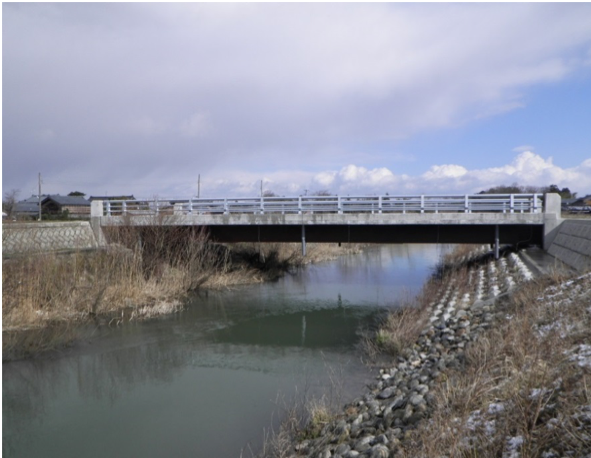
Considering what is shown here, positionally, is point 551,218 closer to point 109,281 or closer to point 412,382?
point 412,382

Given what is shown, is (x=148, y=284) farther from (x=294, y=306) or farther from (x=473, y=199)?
(x=473, y=199)

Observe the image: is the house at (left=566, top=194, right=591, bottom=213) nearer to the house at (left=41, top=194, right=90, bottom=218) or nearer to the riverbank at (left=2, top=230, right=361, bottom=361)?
the riverbank at (left=2, top=230, right=361, bottom=361)

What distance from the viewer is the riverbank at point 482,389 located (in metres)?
5.54

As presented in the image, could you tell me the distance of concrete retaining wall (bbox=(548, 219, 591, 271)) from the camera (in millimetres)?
15070

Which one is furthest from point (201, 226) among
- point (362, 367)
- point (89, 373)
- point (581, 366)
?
point (581, 366)

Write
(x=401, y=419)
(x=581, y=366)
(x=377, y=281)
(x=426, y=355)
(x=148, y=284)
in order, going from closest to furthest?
(x=581, y=366), (x=401, y=419), (x=426, y=355), (x=148, y=284), (x=377, y=281)

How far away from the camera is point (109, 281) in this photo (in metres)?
19.2

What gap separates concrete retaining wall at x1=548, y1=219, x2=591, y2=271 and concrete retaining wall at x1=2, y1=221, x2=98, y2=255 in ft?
55.3

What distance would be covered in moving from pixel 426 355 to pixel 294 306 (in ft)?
34.6

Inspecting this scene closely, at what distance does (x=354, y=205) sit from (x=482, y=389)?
16.6 meters

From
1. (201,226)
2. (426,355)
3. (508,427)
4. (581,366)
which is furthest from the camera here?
(201,226)

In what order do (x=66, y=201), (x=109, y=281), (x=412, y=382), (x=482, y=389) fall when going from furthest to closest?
1. (x=66, y=201)
2. (x=109, y=281)
3. (x=412, y=382)
4. (x=482, y=389)

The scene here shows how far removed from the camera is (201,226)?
24859 millimetres

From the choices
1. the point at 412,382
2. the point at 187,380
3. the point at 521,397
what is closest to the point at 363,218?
the point at 187,380
